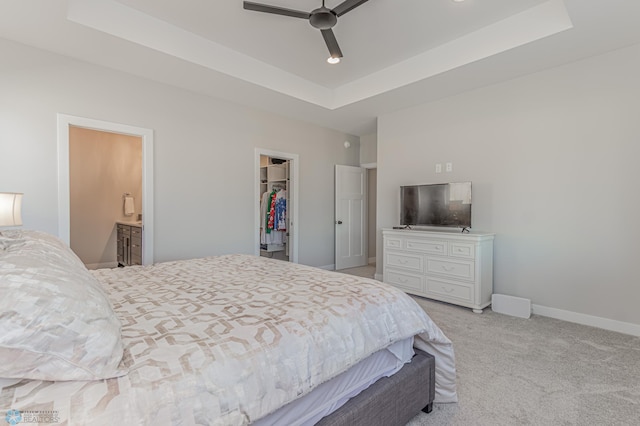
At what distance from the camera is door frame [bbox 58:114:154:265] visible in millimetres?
2943

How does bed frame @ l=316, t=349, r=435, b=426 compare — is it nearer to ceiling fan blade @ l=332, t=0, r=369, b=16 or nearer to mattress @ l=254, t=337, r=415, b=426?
mattress @ l=254, t=337, r=415, b=426

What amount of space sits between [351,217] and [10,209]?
4482 mm

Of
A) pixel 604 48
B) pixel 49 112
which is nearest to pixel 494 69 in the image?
pixel 604 48

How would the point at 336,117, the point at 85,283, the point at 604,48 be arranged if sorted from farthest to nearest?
the point at 336,117 < the point at 604,48 < the point at 85,283

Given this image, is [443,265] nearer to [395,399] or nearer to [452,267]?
[452,267]

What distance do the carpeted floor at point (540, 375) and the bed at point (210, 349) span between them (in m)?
0.23

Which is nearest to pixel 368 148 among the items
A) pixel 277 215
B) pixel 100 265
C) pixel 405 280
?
pixel 277 215

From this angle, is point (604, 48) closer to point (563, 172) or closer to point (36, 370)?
point (563, 172)

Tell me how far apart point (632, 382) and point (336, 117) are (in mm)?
4240

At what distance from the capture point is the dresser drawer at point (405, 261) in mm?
3822

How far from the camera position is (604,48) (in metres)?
2.87

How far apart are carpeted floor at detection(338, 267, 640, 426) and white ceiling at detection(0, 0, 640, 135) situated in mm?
2597

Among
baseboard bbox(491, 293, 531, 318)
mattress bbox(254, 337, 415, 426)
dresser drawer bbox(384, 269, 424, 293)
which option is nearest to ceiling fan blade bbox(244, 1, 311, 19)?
mattress bbox(254, 337, 415, 426)
